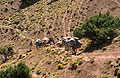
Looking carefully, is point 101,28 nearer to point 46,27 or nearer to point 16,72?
point 16,72

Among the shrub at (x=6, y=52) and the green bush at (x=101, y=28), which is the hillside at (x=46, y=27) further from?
the green bush at (x=101, y=28)

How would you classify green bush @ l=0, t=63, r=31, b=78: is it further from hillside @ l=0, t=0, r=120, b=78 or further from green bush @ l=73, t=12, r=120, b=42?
green bush @ l=73, t=12, r=120, b=42

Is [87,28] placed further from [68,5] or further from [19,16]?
[19,16]

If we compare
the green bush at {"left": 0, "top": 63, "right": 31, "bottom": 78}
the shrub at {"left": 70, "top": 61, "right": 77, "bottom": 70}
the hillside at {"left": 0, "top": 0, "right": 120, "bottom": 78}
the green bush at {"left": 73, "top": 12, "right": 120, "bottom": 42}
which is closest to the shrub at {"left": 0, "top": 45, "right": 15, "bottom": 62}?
the hillside at {"left": 0, "top": 0, "right": 120, "bottom": 78}

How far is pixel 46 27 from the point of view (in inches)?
2422

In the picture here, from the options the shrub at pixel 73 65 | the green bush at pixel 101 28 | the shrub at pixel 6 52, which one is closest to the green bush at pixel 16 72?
the shrub at pixel 73 65

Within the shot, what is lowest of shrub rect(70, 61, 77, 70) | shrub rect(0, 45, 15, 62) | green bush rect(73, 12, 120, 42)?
shrub rect(70, 61, 77, 70)

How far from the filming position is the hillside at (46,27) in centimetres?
2860

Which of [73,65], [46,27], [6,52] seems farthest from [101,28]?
[46,27]

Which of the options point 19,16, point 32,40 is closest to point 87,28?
point 32,40

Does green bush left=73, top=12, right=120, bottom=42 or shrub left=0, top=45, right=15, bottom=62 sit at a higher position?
green bush left=73, top=12, right=120, bottom=42

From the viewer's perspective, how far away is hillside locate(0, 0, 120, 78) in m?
28.6

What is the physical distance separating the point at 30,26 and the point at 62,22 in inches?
532

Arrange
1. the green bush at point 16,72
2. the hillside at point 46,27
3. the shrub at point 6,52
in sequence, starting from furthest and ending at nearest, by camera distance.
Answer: the shrub at point 6,52 → the hillside at point 46,27 → the green bush at point 16,72
